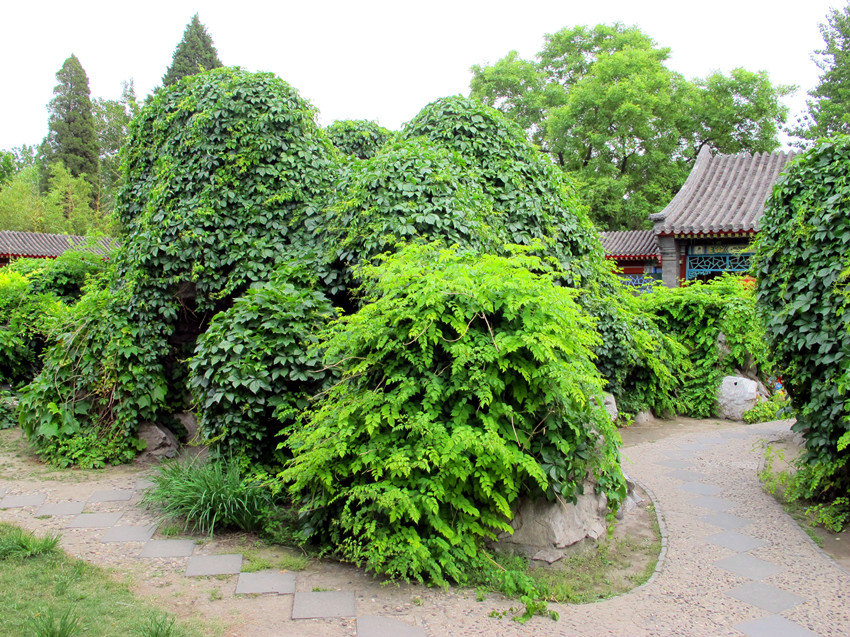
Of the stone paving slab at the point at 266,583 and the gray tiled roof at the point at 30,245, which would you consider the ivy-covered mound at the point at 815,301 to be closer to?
the stone paving slab at the point at 266,583

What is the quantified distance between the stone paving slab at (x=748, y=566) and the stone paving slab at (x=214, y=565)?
3.61 m

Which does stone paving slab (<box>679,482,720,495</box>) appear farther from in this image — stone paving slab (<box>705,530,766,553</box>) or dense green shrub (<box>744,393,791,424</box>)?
dense green shrub (<box>744,393,791,424</box>)

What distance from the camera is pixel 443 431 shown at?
4078 millimetres

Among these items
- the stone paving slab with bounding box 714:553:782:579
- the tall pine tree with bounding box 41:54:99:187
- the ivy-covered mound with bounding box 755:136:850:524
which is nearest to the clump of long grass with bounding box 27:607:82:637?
the stone paving slab with bounding box 714:553:782:579

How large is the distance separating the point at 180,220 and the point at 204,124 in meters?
1.31

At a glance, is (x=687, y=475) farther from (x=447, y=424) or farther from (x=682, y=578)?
(x=447, y=424)

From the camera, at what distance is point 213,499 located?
491 centimetres

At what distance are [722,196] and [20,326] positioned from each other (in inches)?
641

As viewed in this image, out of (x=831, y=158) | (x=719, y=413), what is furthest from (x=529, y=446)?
(x=719, y=413)

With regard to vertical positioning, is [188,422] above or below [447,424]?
below

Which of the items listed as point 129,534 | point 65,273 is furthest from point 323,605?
point 65,273

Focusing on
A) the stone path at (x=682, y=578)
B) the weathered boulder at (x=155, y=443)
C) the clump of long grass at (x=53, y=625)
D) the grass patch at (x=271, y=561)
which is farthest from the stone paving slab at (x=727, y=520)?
the weathered boulder at (x=155, y=443)

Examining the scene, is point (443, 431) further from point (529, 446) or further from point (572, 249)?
point (572, 249)

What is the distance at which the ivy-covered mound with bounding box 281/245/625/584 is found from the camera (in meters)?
3.99
